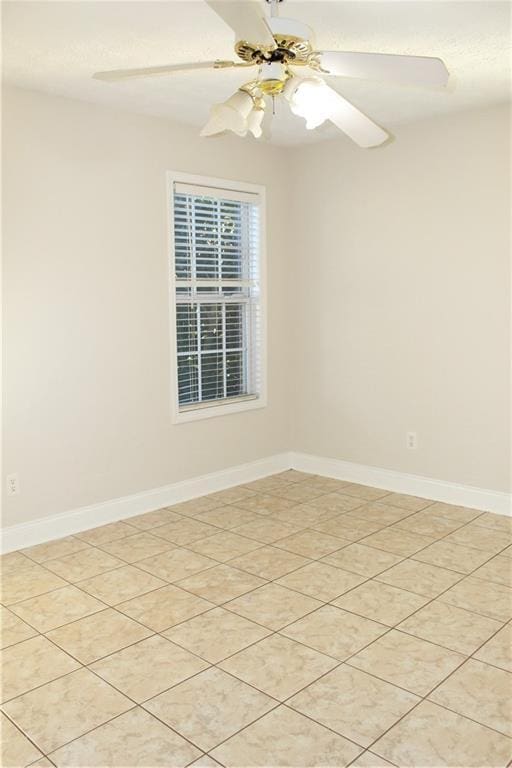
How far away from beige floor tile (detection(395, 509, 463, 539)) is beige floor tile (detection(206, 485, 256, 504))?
1084 mm

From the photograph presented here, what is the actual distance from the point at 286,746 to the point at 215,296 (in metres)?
3.15

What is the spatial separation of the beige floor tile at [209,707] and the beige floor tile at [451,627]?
771 millimetres

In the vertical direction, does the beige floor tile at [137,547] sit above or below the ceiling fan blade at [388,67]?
below

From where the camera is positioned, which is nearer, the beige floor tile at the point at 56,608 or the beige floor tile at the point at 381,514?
the beige floor tile at the point at 56,608

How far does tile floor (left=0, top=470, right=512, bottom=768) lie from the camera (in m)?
2.10

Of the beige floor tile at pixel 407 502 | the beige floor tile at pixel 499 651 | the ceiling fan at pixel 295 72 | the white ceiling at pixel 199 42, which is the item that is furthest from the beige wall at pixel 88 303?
the beige floor tile at pixel 499 651

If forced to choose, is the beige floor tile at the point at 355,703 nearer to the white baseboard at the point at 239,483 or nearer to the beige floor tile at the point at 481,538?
the beige floor tile at the point at 481,538

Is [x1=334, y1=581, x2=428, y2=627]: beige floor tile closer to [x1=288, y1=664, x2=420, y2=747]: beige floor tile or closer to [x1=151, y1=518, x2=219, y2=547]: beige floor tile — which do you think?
[x1=288, y1=664, x2=420, y2=747]: beige floor tile

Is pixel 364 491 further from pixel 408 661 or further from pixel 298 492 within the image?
pixel 408 661

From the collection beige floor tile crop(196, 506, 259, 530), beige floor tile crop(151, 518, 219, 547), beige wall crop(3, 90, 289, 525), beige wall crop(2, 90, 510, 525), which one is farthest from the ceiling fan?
beige floor tile crop(196, 506, 259, 530)

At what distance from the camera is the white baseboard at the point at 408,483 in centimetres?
420

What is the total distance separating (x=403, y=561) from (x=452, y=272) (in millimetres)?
1836

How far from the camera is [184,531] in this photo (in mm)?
3955

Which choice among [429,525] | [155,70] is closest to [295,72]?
[155,70]
